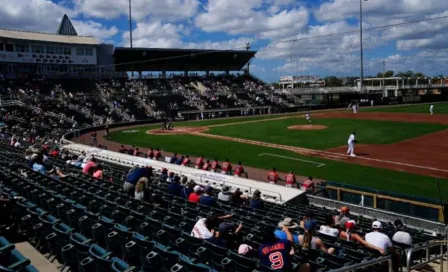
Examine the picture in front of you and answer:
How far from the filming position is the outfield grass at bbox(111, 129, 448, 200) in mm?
21188

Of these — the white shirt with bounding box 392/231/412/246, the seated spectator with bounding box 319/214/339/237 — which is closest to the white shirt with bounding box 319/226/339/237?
the seated spectator with bounding box 319/214/339/237

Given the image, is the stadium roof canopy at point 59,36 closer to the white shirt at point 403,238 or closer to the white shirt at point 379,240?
the white shirt at point 403,238

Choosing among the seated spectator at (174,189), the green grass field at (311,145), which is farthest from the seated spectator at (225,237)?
the green grass field at (311,145)

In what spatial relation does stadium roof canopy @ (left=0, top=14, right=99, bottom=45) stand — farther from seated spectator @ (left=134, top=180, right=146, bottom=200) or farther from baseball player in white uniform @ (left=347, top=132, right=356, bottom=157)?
seated spectator @ (left=134, top=180, right=146, bottom=200)

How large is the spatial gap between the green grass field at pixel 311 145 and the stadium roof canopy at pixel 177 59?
2381 centimetres

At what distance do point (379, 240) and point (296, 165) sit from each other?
738 inches

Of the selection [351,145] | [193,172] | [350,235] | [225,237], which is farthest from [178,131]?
[225,237]

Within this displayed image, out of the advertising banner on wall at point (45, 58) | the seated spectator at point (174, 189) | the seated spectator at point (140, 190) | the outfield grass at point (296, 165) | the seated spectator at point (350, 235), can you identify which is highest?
the advertising banner on wall at point (45, 58)

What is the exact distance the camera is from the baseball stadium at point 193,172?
7.30m

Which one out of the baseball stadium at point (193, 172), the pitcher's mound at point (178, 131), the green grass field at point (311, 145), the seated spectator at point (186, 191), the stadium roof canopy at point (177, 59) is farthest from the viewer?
the stadium roof canopy at point (177, 59)

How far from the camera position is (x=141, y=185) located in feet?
34.5

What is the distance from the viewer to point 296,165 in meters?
27.0

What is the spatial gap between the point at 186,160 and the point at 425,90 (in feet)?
332

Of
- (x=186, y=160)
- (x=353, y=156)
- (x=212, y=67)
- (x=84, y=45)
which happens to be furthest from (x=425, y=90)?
(x=186, y=160)
